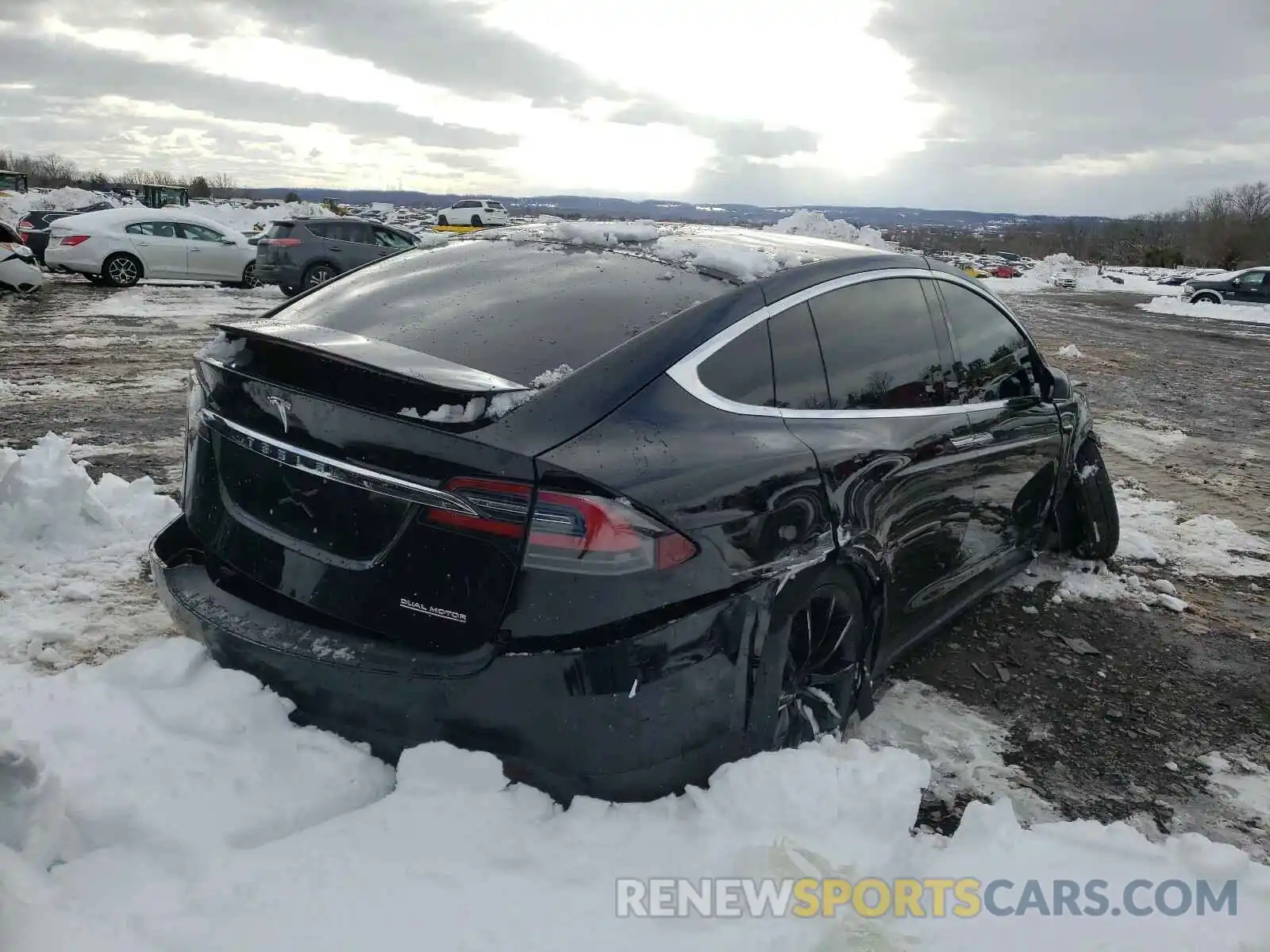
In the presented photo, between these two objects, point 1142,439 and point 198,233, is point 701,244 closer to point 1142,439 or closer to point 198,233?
point 1142,439

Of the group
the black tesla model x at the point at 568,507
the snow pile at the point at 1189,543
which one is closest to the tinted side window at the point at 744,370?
the black tesla model x at the point at 568,507

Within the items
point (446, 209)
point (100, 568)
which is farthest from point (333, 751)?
point (446, 209)

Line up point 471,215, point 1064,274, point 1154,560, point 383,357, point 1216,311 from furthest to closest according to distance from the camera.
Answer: point 471,215 → point 1064,274 → point 1216,311 → point 1154,560 → point 383,357

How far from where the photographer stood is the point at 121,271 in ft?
61.3

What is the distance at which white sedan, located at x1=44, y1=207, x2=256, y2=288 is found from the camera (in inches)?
713

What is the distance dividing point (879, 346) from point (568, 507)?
1614mm

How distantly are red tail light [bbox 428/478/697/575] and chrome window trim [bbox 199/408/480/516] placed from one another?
23 millimetres

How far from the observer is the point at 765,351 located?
289 cm

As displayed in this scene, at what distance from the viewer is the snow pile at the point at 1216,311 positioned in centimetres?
2695

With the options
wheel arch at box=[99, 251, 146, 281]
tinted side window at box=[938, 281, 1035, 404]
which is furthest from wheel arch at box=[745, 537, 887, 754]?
wheel arch at box=[99, 251, 146, 281]

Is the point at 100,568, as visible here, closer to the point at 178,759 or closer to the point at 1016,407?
the point at 178,759

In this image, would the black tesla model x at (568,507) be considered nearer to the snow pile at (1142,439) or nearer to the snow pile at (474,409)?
the snow pile at (474,409)

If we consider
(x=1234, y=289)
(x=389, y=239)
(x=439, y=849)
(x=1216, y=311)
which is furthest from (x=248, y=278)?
(x=1234, y=289)

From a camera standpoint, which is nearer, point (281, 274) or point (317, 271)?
point (281, 274)
